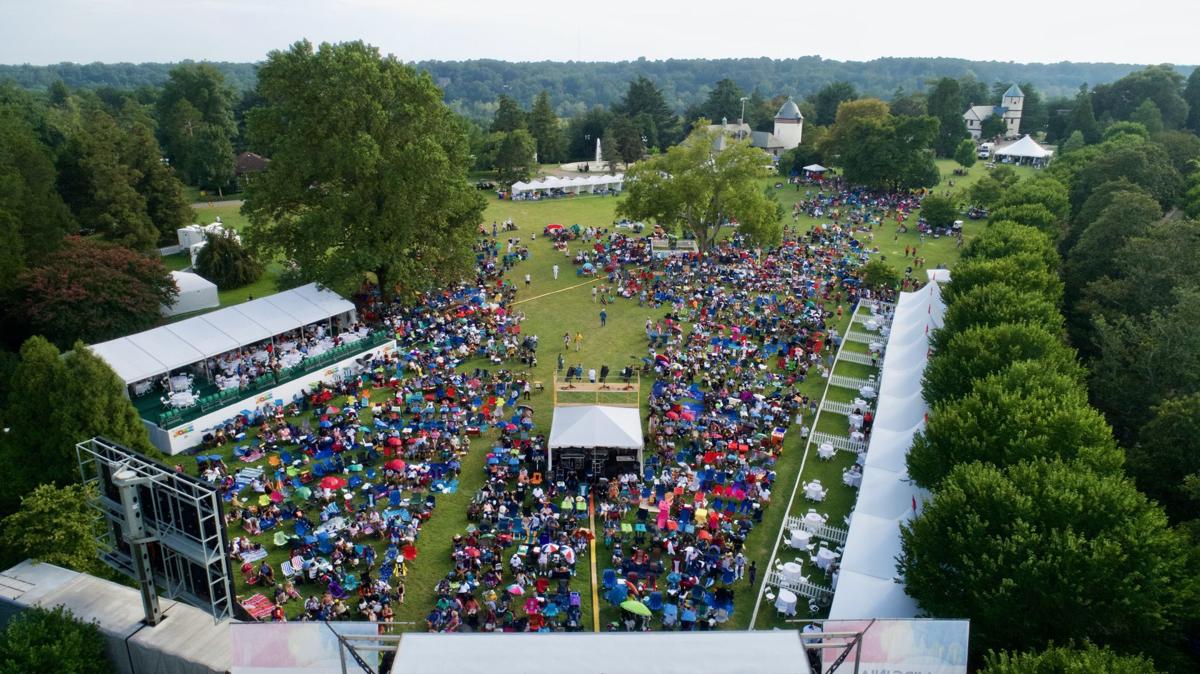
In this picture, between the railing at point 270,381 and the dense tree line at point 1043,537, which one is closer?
the dense tree line at point 1043,537

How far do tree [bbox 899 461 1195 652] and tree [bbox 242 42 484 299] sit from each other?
83.2ft

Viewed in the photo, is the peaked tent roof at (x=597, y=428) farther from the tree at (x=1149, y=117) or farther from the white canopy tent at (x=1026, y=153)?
the tree at (x=1149, y=117)

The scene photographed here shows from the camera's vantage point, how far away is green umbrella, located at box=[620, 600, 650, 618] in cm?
1538

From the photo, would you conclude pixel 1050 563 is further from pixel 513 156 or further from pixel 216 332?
pixel 513 156

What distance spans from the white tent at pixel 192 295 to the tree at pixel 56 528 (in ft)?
69.3

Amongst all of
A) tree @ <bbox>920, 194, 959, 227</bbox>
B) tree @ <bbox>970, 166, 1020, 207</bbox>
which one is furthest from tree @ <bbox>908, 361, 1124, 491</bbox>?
tree @ <bbox>970, 166, 1020, 207</bbox>

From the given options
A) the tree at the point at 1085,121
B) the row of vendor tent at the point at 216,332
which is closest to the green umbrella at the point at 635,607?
the row of vendor tent at the point at 216,332

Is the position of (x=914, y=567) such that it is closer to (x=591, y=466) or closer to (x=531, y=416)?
(x=591, y=466)

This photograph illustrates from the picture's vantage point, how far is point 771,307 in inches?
1427

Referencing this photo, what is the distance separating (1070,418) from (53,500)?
23436 mm

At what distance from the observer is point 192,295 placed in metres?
35.3

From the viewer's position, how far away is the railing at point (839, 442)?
23870 millimetres

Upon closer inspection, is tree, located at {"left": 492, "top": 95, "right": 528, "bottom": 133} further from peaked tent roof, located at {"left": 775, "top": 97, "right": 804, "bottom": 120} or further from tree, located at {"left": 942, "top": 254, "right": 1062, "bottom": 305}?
tree, located at {"left": 942, "top": 254, "right": 1062, "bottom": 305}

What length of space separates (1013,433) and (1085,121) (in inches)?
3602
